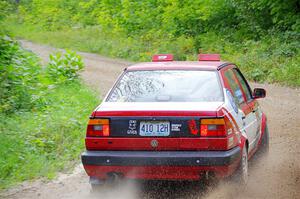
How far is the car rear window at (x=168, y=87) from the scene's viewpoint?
6.38 m

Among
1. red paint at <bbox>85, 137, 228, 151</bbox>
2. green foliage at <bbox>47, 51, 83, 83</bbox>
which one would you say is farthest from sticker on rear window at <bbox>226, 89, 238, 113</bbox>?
green foliage at <bbox>47, 51, 83, 83</bbox>

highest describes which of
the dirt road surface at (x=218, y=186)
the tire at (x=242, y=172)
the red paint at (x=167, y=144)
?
the red paint at (x=167, y=144)

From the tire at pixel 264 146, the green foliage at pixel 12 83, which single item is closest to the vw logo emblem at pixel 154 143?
the tire at pixel 264 146

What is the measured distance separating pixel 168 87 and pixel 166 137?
821 millimetres

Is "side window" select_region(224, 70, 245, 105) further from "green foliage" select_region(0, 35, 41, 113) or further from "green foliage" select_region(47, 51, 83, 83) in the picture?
"green foliage" select_region(47, 51, 83, 83)

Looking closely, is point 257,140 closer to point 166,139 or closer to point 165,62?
point 165,62

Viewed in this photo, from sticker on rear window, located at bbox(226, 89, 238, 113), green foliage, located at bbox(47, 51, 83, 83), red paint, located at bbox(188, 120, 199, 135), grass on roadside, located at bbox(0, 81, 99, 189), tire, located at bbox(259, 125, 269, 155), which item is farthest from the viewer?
green foliage, located at bbox(47, 51, 83, 83)

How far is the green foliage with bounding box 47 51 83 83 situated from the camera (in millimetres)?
14807

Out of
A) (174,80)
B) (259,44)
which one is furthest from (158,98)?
(259,44)

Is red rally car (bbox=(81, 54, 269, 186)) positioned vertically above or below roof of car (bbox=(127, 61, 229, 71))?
below

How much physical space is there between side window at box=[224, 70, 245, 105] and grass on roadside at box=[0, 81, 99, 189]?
2.62 meters

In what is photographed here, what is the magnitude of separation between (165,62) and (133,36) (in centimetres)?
1990

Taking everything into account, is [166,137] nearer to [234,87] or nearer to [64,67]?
[234,87]

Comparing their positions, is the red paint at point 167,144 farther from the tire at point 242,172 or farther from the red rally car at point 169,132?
the tire at point 242,172
